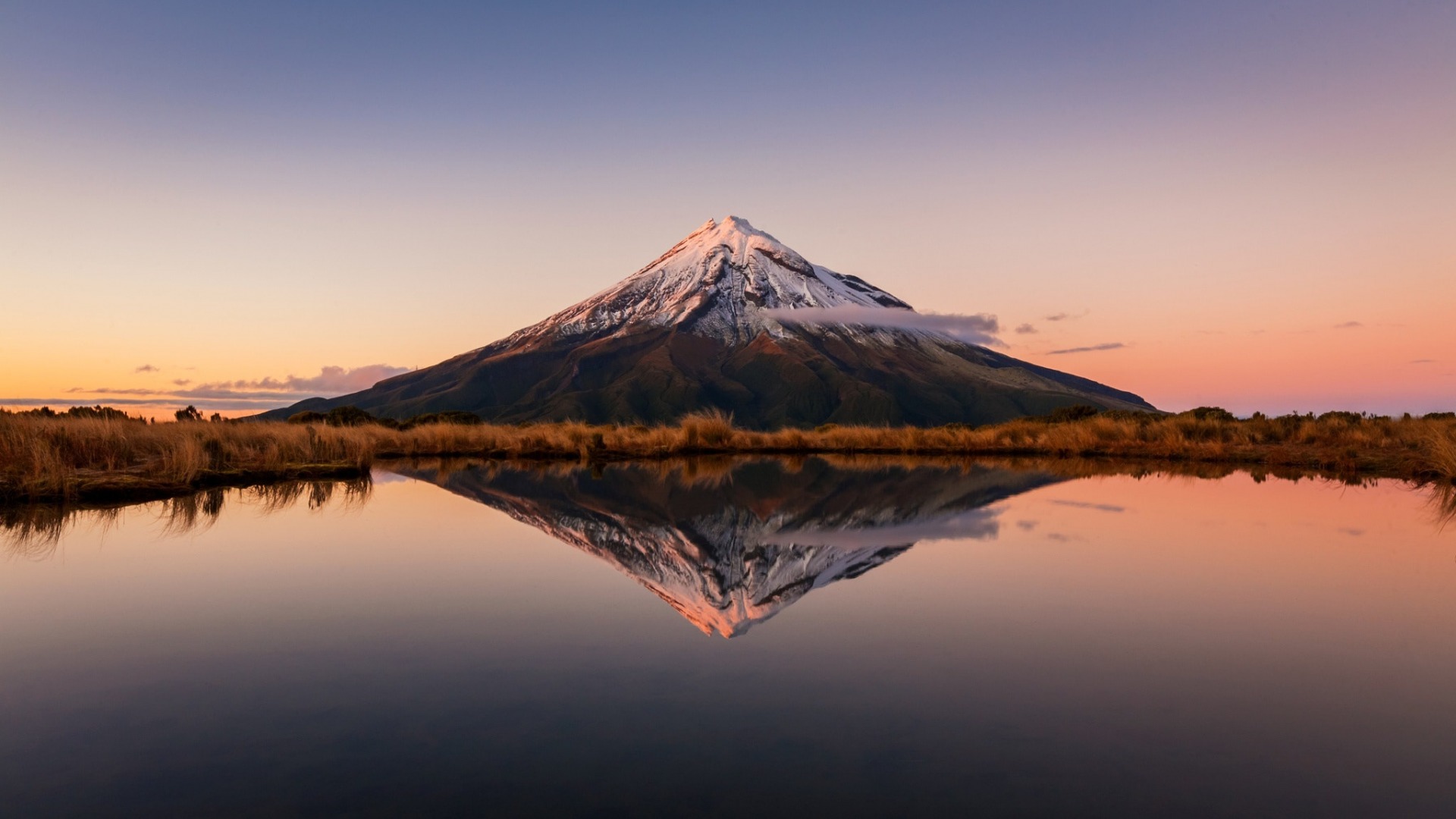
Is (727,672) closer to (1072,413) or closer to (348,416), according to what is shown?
(348,416)

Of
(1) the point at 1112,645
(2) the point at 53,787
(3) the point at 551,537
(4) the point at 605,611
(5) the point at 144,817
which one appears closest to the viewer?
(5) the point at 144,817

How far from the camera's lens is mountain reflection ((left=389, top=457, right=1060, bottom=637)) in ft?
22.3

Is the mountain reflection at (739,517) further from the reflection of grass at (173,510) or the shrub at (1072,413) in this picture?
the shrub at (1072,413)

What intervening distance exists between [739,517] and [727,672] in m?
6.46

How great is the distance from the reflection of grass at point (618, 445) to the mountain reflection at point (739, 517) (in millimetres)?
3467

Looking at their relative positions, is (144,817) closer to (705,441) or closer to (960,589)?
(960,589)

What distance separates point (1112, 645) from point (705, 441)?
21.8m

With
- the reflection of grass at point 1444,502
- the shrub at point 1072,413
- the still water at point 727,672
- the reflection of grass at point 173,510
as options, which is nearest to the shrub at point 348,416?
the reflection of grass at point 173,510

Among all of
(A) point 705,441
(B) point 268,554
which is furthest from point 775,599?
(A) point 705,441

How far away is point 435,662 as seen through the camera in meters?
4.52

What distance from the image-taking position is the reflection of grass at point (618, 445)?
13.3m

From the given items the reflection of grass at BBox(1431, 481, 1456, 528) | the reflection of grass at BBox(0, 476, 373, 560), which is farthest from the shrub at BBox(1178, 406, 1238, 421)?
the reflection of grass at BBox(0, 476, 373, 560)

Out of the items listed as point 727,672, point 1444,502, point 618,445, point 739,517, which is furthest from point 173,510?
point 1444,502

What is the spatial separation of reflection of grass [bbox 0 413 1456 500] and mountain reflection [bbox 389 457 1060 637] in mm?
3467
